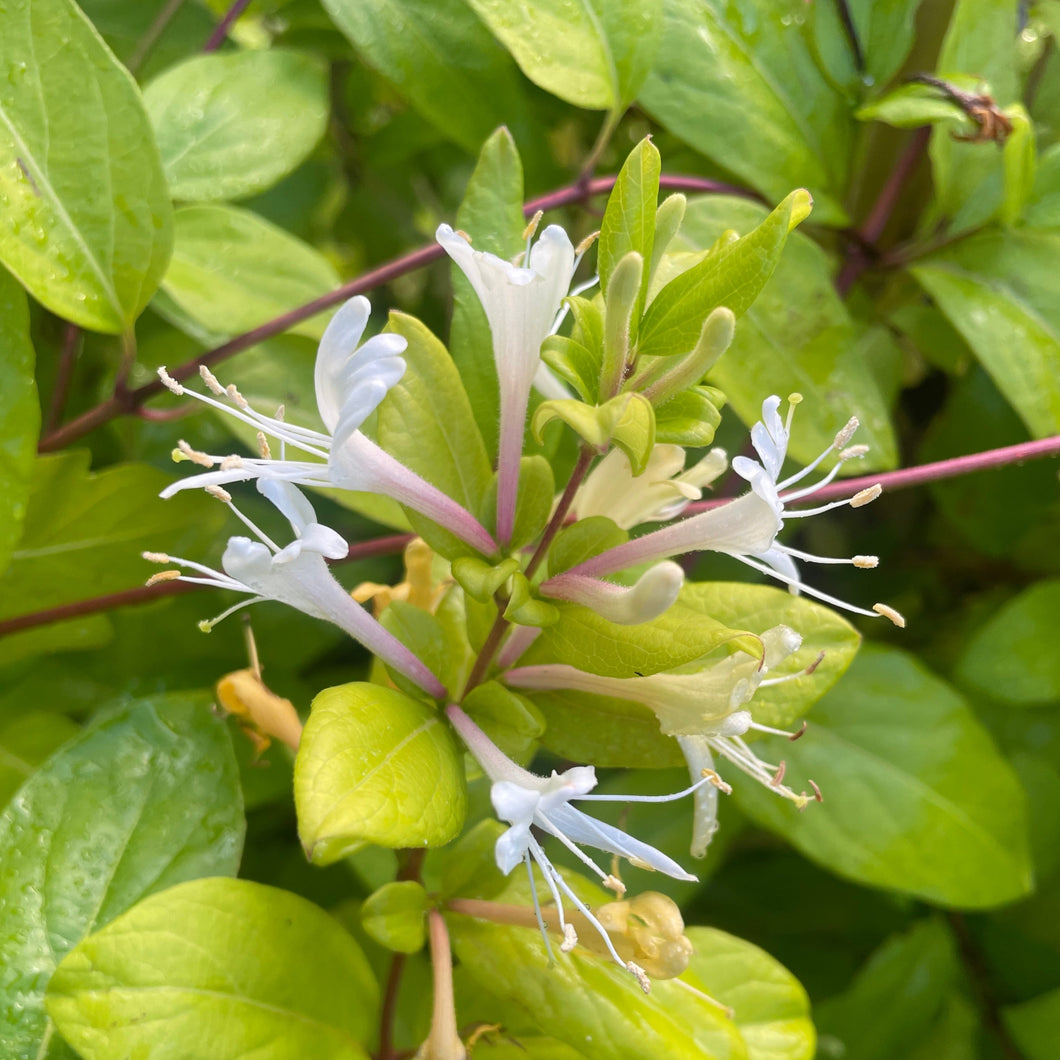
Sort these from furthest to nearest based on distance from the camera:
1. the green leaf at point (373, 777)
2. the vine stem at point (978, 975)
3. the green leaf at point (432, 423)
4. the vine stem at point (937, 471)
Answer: the vine stem at point (978, 975)
the vine stem at point (937, 471)
the green leaf at point (432, 423)
the green leaf at point (373, 777)

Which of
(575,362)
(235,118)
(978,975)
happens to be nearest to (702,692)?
(575,362)

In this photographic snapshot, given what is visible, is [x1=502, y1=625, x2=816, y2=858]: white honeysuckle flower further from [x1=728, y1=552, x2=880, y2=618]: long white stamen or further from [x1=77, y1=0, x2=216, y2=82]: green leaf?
[x1=77, y1=0, x2=216, y2=82]: green leaf

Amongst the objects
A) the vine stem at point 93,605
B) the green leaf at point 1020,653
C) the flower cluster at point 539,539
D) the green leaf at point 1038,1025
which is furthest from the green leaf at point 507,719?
the green leaf at point 1038,1025

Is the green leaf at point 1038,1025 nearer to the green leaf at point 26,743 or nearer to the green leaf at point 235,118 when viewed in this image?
the green leaf at point 26,743

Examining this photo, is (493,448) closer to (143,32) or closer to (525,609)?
(525,609)

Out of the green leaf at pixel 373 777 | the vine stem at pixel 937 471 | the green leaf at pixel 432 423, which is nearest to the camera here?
the green leaf at pixel 373 777

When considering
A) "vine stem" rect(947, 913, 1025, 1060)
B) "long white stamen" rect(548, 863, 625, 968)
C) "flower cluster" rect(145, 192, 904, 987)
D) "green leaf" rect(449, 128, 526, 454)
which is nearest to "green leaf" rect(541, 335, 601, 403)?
"flower cluster" rect(145, 192, 904, 987)

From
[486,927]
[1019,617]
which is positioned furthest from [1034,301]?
[486,927]

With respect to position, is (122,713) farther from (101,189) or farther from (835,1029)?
(835,1029)
